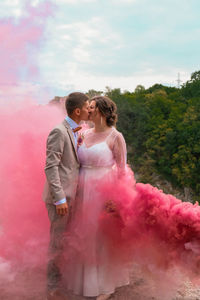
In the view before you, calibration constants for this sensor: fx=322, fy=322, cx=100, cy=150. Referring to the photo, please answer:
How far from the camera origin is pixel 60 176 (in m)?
3.97

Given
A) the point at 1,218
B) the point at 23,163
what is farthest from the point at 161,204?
the point at 1,218

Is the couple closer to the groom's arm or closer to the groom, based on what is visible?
the groom

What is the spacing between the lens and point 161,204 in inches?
150

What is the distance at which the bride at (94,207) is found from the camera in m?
4.18

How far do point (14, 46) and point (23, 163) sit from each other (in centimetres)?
169

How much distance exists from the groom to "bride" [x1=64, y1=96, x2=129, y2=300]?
158mm

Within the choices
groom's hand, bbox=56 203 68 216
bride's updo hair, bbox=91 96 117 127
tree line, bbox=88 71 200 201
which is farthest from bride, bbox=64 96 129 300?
tree line, bbox=88 71 200 201

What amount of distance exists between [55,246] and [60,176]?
3.02 feet

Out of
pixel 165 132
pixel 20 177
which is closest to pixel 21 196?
pixel 20 177

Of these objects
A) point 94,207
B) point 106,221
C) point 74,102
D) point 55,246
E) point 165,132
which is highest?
point 74,102

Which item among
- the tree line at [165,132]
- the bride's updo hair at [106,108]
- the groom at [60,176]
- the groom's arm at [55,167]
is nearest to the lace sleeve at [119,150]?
the bride's updo hair at [106,108]

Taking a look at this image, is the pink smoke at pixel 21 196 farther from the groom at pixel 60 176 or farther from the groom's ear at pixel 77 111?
the groom's ear at pixel 77 111

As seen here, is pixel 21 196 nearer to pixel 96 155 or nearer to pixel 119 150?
pixel 96 155

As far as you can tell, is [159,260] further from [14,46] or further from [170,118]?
[170,118]
